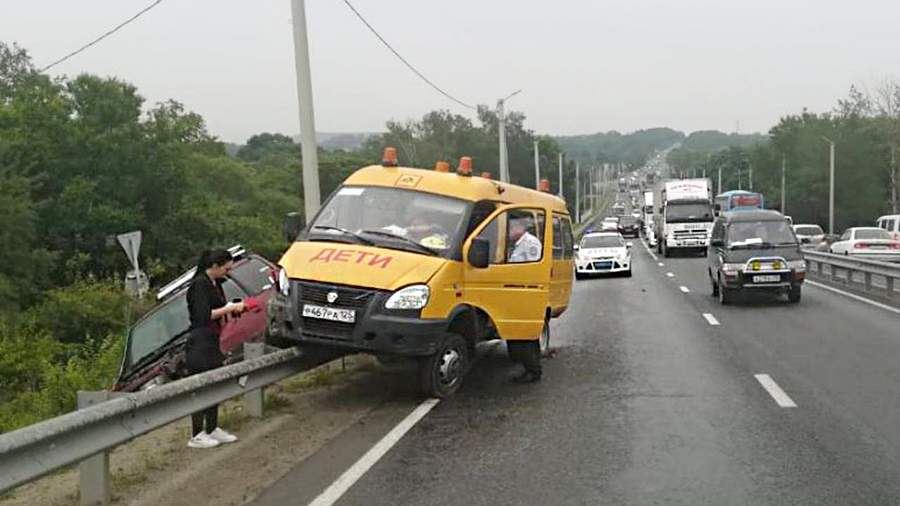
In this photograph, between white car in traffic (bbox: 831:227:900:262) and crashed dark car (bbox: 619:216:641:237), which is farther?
crashed dark car (bbox: 619:216:641:237)

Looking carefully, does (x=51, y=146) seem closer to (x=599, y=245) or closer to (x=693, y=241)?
(x=599, y=245)

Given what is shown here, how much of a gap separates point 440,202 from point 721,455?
424 cm

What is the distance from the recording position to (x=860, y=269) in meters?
23.3

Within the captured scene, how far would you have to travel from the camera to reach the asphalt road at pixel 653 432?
616 centimetres

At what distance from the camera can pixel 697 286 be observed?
26.0m

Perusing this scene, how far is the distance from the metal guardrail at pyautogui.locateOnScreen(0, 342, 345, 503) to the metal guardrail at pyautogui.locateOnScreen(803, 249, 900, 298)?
17.0 metres

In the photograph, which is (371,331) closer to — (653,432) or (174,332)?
(653,432)

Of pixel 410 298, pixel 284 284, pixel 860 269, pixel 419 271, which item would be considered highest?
pixel 419 271

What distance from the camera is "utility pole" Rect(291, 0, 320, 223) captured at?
14.2 m

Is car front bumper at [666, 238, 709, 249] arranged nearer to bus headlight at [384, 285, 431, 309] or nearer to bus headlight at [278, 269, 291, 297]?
bus headlight at [384, 285, 431, 309]

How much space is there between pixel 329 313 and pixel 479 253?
168 centimetres

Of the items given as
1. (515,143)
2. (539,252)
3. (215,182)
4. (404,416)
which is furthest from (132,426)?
(515,143)

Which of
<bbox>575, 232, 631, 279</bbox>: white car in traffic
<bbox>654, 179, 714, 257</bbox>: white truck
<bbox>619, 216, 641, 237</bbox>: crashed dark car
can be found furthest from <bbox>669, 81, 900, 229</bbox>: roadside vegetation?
<bbox>575, 232, 631, 279</bbox>: white car in traffic

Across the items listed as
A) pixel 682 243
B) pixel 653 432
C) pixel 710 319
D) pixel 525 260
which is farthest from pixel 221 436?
pixel 682 243
